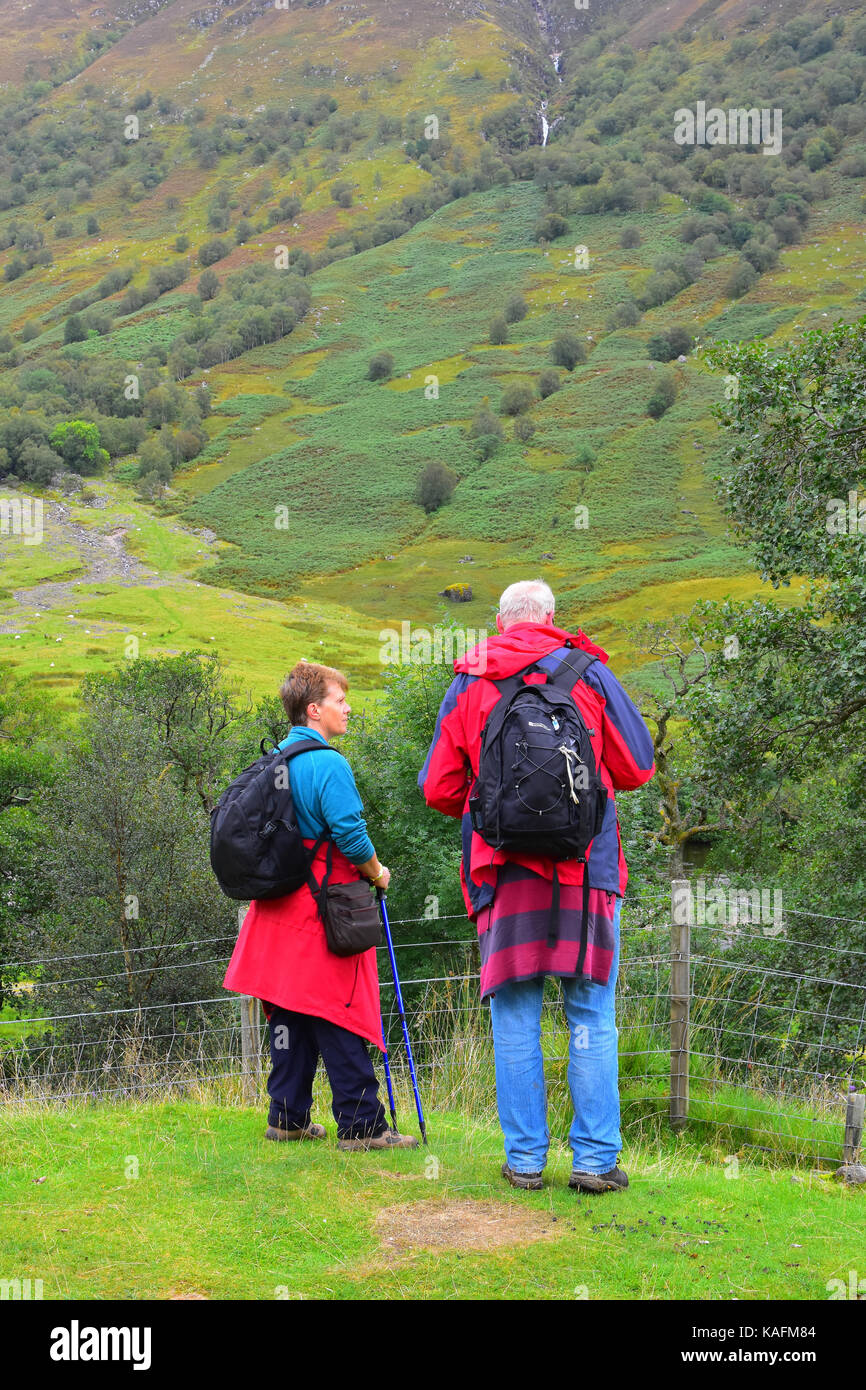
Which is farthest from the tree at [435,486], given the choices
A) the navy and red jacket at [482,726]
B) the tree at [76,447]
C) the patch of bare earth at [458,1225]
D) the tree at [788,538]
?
the patch of bare earth at [458,1225]

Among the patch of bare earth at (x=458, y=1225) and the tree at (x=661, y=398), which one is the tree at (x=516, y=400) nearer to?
the tree at (x=661, y=398)

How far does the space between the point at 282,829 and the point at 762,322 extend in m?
146

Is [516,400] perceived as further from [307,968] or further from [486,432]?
[307,968]

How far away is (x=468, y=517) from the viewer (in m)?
115

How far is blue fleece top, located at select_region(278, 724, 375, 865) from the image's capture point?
16.3 feet

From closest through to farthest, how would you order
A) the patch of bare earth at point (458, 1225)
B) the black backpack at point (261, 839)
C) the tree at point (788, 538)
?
the patch of bare earth at point (458, 1225) < the black backpack at point (261, 839) < the tree at point (788, 538)

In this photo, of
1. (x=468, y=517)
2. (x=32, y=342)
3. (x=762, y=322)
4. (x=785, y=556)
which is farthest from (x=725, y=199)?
(x=785, y=556)

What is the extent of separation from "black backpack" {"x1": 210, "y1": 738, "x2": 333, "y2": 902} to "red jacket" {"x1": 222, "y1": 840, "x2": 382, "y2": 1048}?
130 millimetres

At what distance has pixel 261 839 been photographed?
4977mm

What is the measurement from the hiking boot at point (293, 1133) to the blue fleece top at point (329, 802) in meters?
1.42

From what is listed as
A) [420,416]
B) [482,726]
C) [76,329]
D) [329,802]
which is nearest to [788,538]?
[482,726]

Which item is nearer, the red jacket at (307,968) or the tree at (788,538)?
the red jacket at (307,968)

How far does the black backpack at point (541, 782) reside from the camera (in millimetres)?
4359
